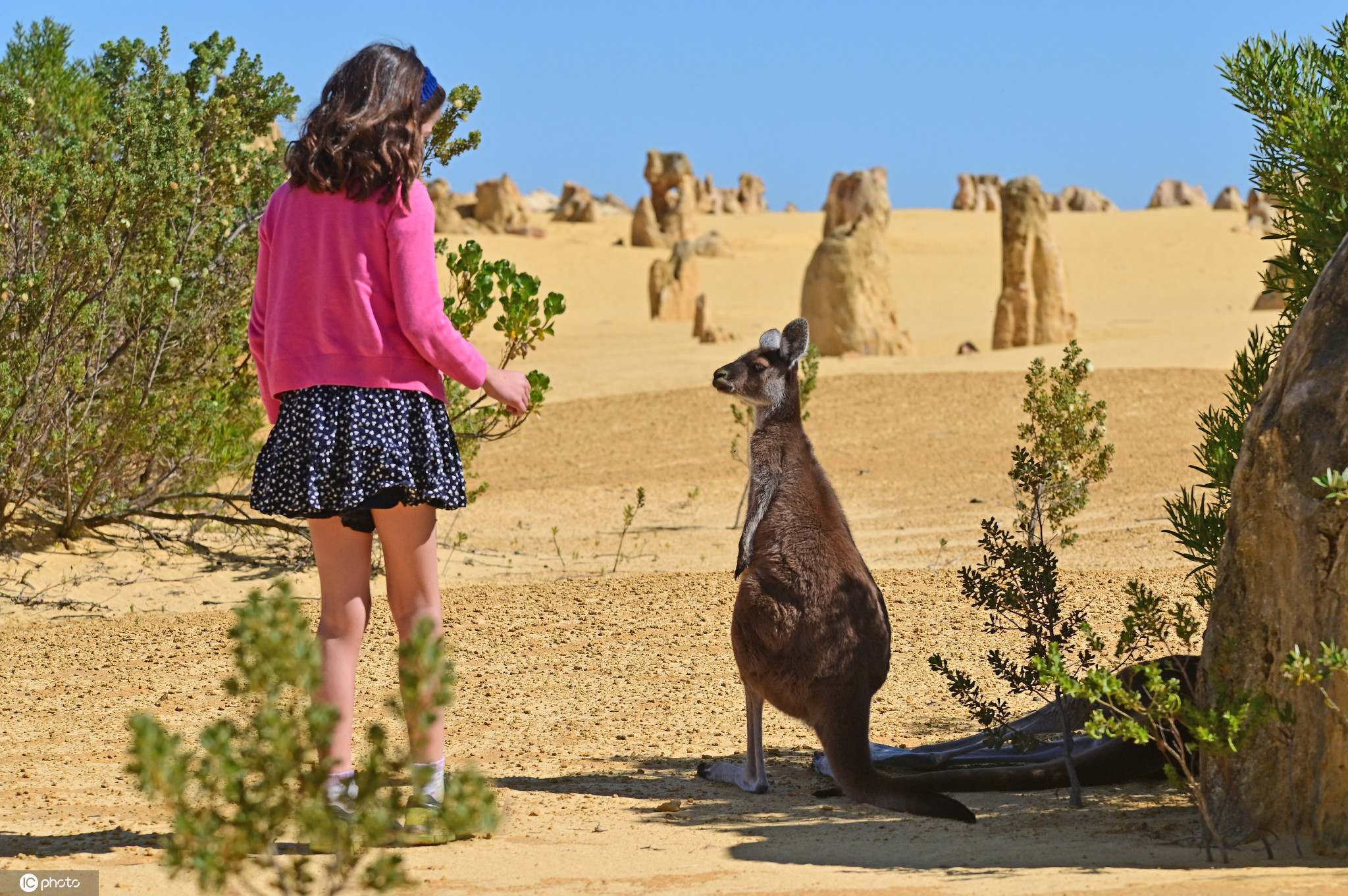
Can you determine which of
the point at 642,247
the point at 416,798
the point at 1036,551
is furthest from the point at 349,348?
the point at 642,247

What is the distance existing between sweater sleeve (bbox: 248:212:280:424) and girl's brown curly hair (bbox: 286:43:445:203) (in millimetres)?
258

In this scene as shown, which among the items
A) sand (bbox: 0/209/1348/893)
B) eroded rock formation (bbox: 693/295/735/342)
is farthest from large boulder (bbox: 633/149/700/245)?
sand (bbox: 0/209/1348/893)

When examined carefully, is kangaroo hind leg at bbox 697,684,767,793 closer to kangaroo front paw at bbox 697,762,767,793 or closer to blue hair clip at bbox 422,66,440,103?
kangaroo front paw at bbox 697,762,767,793

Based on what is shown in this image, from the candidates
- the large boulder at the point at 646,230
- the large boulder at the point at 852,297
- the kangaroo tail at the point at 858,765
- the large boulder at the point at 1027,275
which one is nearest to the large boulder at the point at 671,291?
the large boulder at the point at 852,297

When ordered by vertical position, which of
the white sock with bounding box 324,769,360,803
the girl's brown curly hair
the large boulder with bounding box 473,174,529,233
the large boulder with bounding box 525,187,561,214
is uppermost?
the large boulder with bounding box 525,187,561,214

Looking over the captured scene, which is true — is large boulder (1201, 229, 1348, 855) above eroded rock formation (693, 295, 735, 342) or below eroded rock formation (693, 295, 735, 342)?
below

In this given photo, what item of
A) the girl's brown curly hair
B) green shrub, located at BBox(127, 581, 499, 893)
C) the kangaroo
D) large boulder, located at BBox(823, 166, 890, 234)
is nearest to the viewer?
green shrub, located at BBox(127, 581, 499, 893)

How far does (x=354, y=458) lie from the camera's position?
3.96m

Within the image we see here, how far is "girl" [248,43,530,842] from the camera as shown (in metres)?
3.97

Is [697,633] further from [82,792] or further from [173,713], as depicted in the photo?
[82,792]

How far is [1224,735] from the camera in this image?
3.90 m

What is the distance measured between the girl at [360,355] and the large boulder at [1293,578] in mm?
2221

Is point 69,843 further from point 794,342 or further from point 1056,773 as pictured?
point 1056,773

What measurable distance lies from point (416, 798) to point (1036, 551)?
2.49 metres
